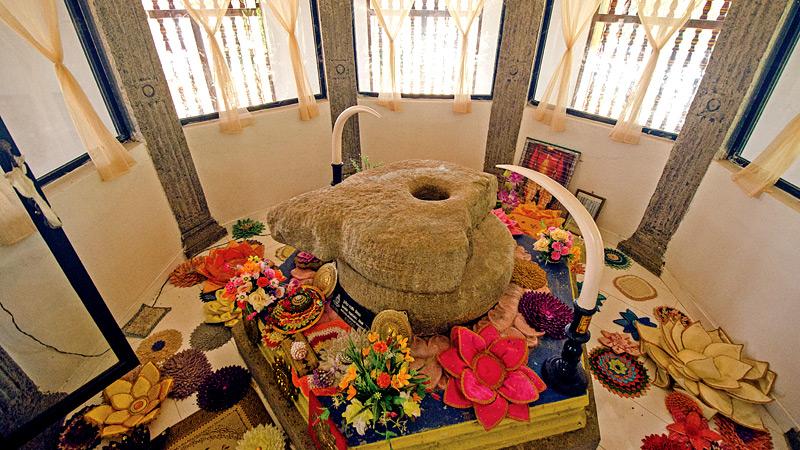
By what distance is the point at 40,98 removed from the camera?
2643 millimetres

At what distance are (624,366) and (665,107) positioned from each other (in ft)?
8.29

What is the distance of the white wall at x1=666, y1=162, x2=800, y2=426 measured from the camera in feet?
7.97

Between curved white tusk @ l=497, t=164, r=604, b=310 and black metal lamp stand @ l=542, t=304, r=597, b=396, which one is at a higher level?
curved white tusk @ l=497, t=164, r=604, b=310

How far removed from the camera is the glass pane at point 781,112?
104 inches

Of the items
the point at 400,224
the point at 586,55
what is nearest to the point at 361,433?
the point at 400,224

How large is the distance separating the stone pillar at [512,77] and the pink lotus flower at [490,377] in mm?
3042

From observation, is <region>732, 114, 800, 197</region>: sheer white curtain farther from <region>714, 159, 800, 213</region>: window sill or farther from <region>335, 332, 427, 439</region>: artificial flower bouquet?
<region>335, 332, 427, 439</region>: artificial flower bouquet

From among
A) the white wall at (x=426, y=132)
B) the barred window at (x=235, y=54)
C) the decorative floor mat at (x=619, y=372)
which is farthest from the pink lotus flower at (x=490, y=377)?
the barred window at (x=235, y=54)

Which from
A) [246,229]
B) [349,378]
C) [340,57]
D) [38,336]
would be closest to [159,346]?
[38,336]

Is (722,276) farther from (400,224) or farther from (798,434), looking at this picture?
(400,224)

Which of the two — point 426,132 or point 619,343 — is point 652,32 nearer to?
point 426,132

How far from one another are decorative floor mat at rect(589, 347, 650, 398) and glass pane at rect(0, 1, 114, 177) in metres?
4.34

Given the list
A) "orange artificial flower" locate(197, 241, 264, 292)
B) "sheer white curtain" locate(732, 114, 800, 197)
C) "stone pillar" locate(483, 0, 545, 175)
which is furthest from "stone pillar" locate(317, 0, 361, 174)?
"sheer white curtain" locate(732, 114, 800, 197)

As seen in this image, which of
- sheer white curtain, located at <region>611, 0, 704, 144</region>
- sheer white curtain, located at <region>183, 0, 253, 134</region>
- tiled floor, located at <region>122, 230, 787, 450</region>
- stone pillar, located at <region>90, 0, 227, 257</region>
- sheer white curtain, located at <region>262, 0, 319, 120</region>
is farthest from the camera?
sheer white curtain, located at <region>262, 0, 319, 120</region>
